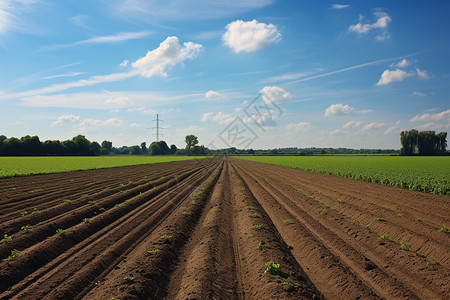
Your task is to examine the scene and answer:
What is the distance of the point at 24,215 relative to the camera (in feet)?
37.7

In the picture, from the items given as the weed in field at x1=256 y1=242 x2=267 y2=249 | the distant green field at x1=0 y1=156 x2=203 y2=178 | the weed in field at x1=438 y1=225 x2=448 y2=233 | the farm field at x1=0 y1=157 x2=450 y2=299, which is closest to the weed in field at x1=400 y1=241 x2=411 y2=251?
the farm field at x1=0 y1=157 x2=450 y2=299

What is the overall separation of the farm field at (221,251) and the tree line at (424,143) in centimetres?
13024

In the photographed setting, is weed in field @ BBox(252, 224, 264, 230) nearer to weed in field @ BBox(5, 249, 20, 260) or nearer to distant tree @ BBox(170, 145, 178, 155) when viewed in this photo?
weed in field @ BBox(5, 249, 20, 260)

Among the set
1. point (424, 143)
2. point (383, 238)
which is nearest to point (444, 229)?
point (383, 238)

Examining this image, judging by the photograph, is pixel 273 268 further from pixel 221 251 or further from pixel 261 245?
pixel 221 251

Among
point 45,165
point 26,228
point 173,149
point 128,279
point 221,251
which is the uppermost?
point 173,149

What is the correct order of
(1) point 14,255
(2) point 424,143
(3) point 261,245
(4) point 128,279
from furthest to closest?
(2) point 424,143, (3) point 261,245, (1) point 14,255, (4) point 128,279

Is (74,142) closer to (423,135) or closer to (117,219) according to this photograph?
(117,219)

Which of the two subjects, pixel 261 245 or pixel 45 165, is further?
pixel 45 165

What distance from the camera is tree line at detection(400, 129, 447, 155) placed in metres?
121

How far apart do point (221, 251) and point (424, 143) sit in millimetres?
144402

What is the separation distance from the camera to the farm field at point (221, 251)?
18.9ft

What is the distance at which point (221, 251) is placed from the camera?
8078mm

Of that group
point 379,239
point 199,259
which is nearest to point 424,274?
point 379,239
